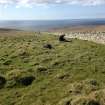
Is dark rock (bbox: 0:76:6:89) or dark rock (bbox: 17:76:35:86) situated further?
dark rock (bbox: 17:76:35:86)

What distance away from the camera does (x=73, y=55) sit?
34.2 metres

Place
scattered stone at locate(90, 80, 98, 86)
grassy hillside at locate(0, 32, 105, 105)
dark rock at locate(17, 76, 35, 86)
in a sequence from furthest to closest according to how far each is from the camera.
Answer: dark rock at locate(17, 76, 35, 86) → scattered stone at locate(90, 80, 98, 86) → grassy hillside at locate(0, 32, 105, 105)


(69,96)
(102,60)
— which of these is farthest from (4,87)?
(102,60)

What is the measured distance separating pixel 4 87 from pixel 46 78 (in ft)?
12.4

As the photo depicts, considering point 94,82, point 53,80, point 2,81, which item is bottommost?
point 2,81

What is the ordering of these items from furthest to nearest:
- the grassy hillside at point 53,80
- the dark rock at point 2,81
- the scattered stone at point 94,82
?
the dark rock at point 2,81
the scattered stone at point 94,82
the grassy hillside at point 53,80

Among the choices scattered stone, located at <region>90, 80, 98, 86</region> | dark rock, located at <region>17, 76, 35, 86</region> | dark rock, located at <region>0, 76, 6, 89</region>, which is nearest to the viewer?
scattered stone, located at <region>90, 80, 98, 86</region>

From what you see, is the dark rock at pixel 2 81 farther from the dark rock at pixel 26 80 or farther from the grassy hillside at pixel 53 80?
the dark rock at pixel 26 80

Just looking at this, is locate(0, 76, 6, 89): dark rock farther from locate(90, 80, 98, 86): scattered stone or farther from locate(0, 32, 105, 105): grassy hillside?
locate(90, 80, 98, 86): scattered stone

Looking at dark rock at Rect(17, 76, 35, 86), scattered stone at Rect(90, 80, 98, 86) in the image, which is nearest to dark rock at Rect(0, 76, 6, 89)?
dark rock at Rect(17, 76, 35, 86)

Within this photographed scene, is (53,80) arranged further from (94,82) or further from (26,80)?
(94,82)

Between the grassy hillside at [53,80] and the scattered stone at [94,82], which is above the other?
the scattered stone at [94,82]

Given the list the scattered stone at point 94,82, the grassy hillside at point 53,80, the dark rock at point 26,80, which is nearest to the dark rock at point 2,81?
the grassy hillside at point 53,80

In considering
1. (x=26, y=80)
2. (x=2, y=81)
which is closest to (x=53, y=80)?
(x=26, y=80)
